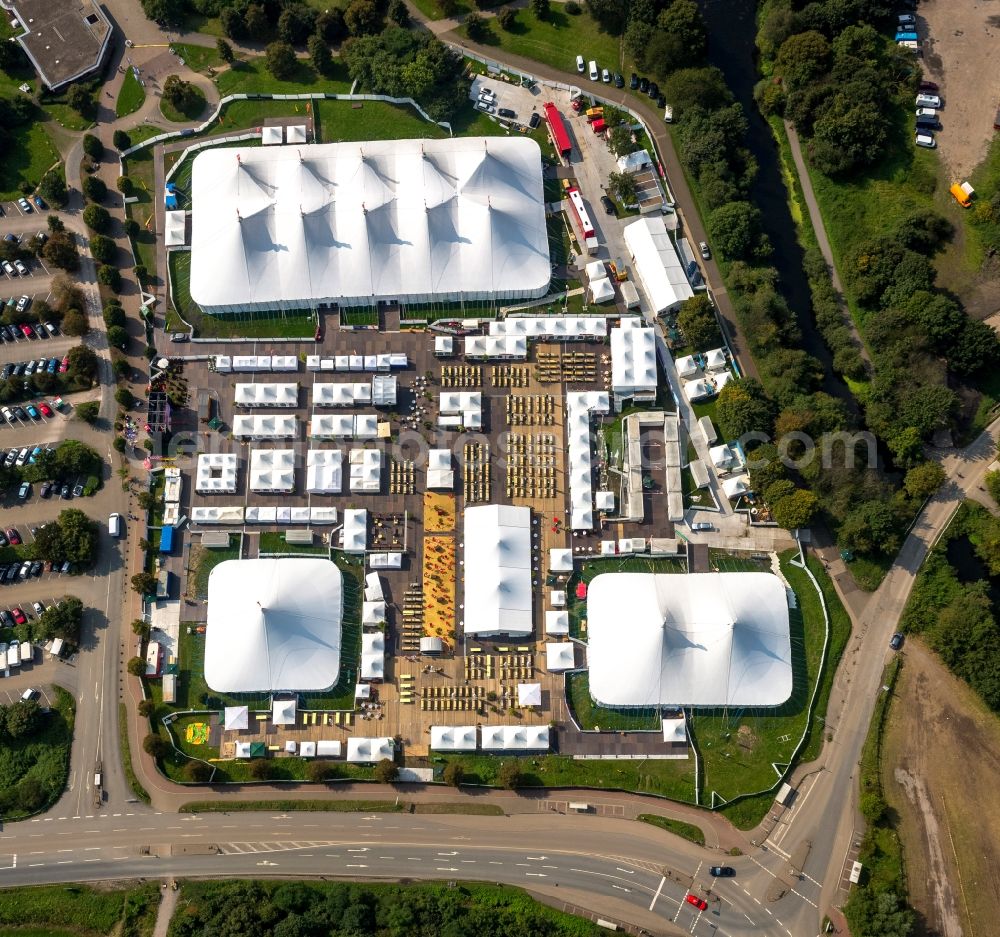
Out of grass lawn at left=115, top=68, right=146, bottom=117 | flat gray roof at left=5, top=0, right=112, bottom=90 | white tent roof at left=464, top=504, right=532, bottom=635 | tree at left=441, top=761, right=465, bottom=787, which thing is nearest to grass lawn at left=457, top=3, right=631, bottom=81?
grass lawn at left=115, top=68, right=146, bottom=117

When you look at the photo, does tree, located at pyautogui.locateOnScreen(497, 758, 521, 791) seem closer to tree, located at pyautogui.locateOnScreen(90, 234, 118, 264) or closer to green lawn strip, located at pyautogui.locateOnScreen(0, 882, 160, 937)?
green lawn strip, located at pyautogui.locateOnScreen(0, 882, 160, 937)

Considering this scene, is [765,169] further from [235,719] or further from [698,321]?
[235,719]

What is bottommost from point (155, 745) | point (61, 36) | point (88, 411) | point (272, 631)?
point (155, 745)

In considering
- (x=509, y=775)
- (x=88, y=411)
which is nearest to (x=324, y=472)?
(x=88, y=411)

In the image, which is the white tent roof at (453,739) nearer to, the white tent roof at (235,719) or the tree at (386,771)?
the tree at (386,771)

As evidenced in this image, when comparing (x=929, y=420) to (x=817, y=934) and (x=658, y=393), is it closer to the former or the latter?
(x=658, y=393)

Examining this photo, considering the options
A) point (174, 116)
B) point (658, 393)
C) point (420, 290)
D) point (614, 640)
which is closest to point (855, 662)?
point (614, 640)
